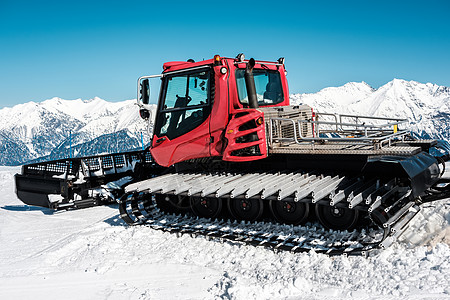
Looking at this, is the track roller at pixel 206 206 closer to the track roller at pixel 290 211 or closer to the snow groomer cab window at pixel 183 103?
the track roller at pixel 290 211

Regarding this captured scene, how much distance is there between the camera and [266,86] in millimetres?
7742

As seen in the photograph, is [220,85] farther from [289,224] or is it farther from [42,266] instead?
[42,266]

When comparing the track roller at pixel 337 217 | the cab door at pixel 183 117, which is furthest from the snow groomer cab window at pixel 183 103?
the track roller at pixel 337 217

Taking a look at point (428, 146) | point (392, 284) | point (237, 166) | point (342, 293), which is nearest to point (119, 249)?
point (237, 166)

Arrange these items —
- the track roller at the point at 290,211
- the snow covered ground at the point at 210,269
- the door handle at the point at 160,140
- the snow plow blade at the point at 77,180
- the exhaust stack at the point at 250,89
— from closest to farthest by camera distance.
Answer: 1. the snow covered ground at the point at 210,269
2. the track roller at the point at 290,211
3. the exhaust stack at the point at 250,89
4. the door handle at the point at 160,140
5. the snow plow blade at the point at 77,180

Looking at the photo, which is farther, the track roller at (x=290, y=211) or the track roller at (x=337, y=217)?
the track roller at (x=290, y=211)

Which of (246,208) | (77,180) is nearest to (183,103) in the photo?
(246,208)

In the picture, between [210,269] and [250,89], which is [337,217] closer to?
[210,269]

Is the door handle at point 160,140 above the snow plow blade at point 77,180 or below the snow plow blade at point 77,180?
above

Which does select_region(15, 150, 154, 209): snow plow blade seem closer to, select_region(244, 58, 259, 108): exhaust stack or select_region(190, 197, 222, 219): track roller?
select_region(190, 197, 222, 219): track roller

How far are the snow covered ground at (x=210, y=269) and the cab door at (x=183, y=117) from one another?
4.88 feet

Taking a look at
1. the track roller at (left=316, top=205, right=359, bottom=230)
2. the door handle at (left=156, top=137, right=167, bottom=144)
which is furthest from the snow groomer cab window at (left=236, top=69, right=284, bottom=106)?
the track roller at (left=316, top=205, right=359, bottom=230)

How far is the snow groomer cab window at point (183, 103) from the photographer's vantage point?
22.8 ft

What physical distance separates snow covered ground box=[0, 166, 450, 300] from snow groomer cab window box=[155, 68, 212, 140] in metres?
1.90
